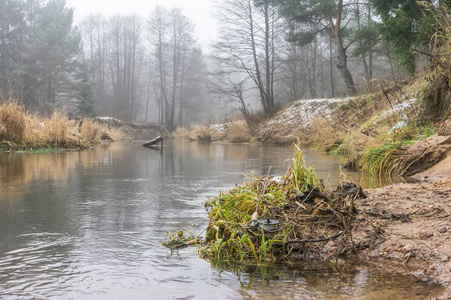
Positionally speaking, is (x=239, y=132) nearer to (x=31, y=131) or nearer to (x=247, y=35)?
(x=247, y=35)

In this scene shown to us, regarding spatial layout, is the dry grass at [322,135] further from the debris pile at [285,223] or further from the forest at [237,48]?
the debris pile at [285,223]

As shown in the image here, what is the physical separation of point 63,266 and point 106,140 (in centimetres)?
2632

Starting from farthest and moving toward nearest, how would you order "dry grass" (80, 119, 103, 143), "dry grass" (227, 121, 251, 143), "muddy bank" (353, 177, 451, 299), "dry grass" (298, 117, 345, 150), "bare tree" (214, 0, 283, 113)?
"bare tree" (214, 0, 283, 113), "dry grass" (227, 121, 251, 143), "dry grass" (80, 119, 103, 143), "dry grass" (298, 117, 345, 150), "muddy bank" (353, 177, 451, 299)

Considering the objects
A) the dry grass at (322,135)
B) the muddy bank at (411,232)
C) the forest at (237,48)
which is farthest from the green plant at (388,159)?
the dry grass at (322,135)

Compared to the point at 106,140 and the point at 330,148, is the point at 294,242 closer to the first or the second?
the point at 330,148

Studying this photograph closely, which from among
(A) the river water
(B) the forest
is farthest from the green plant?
(B) the forest

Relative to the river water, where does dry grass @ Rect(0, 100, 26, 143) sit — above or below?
above

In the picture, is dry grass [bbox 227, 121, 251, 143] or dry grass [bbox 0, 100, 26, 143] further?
dry grass [bbox 227, 121, 251, 143]

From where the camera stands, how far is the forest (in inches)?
721

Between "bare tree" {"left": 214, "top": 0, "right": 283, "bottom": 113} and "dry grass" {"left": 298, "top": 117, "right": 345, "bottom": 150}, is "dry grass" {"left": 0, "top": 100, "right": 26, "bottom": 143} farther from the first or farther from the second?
"bare tree" {"left": 214, "top": 0, "right": 283, "bottom": 113}

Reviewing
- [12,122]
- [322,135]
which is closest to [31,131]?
[12,122]

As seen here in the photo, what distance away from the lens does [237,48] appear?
28.6 meters

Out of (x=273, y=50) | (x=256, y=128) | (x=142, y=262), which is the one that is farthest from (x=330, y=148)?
Result: (x=273, y=50)

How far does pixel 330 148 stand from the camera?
14414 millimetres
